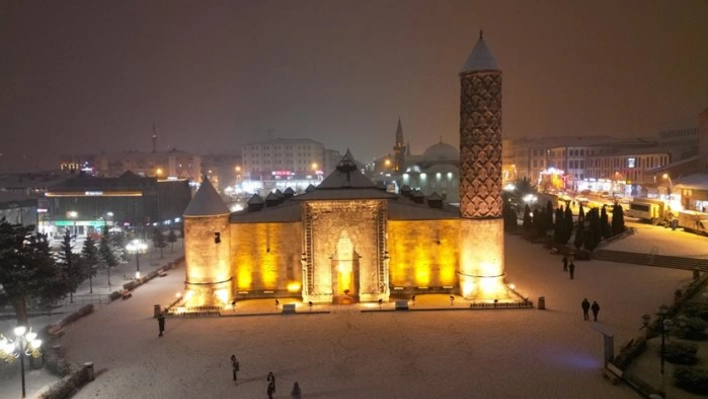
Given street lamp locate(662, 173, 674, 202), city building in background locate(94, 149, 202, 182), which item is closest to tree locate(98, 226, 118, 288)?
street lamp locate(662, 173, 674, 202)

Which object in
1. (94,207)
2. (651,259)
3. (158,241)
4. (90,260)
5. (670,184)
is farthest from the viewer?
(94,207)

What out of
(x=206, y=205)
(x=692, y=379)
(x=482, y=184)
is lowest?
(x=692, y=379)

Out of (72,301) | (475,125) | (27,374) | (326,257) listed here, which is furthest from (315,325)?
(72,301)

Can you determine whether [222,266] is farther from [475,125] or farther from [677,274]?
[677,274]

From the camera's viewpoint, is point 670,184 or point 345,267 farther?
point 670,184

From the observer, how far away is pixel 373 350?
21531 millimetres

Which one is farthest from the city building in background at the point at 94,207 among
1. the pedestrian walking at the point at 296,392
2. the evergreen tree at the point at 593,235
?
the pedestrian walking at the point at 296,392

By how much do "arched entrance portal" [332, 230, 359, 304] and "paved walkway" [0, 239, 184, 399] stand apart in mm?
13173

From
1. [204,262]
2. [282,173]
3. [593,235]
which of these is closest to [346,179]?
[204,262]

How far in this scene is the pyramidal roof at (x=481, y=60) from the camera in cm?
2889

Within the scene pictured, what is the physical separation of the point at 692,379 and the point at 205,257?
22.4m

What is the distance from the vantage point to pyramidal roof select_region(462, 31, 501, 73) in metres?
28.9

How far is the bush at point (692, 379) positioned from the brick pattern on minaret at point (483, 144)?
13106 mm

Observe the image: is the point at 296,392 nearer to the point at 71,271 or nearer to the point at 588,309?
the point at 588,309
